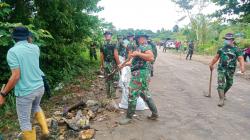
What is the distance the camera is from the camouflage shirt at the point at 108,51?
29.2ft

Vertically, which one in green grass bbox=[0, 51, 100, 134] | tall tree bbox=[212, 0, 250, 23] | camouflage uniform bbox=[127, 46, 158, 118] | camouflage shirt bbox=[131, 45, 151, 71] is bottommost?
→ green grass bbox=[0, 51, 100, 134]

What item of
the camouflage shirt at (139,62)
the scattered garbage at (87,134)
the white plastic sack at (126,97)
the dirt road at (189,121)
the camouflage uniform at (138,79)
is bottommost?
the dirt road at (189,121)

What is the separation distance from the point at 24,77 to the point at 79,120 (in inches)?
79.6

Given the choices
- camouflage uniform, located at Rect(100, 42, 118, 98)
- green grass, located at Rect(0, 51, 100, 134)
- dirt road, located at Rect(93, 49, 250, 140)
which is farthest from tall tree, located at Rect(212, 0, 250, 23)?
camouflage uniform, located at Rect(100, 42, 118, 98)

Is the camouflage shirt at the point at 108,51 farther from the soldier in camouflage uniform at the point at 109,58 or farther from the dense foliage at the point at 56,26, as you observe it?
the dense foliage at the point at 56,26

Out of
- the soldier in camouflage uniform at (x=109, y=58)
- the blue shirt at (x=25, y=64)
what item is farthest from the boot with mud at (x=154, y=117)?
the blue shirt at (x=25, y=64)

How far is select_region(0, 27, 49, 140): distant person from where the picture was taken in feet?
15.9

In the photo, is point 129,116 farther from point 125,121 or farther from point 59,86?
point 59,86

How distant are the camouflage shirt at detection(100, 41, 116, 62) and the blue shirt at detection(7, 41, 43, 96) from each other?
3802 millimetres

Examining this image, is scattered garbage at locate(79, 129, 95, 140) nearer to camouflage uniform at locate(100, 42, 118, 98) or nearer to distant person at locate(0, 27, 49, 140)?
distant person at locate(0, 27, 49, 140)

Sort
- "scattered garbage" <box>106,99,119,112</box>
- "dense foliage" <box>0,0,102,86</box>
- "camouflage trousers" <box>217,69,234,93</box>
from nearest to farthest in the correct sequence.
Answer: "scattered garbage" <box>106,99,119,112</box> → "camouflage trousers" <box>217,69,234,93</box> → "dense foliage" <box>0,0,102,86</box>

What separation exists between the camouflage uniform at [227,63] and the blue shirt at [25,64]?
5.26 metres

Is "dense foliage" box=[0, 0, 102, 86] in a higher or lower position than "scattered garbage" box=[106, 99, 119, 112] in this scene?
higher

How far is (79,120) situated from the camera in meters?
6.70
